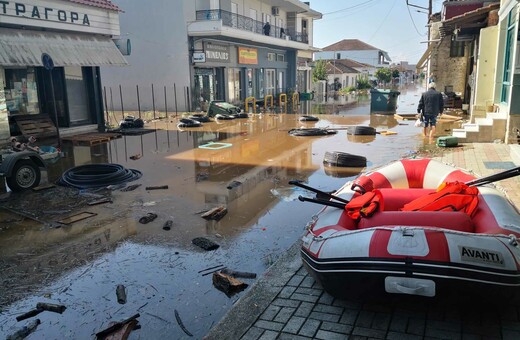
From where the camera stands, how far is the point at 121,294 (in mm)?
4684

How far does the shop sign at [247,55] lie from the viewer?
101 feet

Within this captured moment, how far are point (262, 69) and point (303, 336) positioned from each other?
33241 millimetres

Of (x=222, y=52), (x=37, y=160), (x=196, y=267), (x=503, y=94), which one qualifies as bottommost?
(x=196, y=267)

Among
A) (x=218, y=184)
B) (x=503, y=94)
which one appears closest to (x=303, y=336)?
(x=218, y=184)

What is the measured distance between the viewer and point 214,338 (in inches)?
145

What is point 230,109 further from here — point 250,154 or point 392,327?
point 392,327

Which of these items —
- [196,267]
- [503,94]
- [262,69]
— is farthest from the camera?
[262,69]

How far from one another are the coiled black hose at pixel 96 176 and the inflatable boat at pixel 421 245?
19.5 ft

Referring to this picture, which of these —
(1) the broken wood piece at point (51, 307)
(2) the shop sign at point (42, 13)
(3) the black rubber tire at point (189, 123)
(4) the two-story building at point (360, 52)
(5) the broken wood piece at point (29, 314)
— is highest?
(4) the two-story building at point (360, 52)

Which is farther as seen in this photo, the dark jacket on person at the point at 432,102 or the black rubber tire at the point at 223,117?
the black rubber tire at the point at 223,117

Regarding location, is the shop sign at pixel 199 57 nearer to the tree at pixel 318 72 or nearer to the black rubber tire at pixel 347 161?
the black rubber tire at pixel 347 161

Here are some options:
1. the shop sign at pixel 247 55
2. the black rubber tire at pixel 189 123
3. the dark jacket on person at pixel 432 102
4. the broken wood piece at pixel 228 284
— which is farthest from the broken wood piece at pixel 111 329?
the shop sign at pixel 247 55

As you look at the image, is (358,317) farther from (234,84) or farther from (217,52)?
(234,84)

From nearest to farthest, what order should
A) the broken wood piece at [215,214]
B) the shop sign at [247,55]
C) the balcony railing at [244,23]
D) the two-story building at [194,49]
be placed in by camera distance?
1. the broken wood piece at [215,214]
2. the two-story building at [194,49]
3. the balcony railing at [244,23]
4. the shop sign at [247,55]
